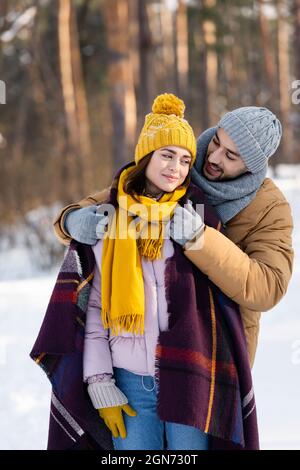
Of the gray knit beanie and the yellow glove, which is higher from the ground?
the gray knit beanie

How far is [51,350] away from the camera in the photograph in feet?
8.39

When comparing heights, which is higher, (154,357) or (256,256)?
(256,256)

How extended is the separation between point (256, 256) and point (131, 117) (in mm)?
10207

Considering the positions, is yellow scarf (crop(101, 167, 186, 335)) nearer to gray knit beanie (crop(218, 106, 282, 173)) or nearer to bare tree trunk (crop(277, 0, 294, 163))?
gray knit beanie (crop(218, 106, 282, 173))

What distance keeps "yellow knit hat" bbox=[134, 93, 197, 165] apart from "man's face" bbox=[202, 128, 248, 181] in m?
0.07

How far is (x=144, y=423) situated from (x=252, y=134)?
1.02 metres

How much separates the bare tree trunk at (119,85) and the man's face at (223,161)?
9.47 meters

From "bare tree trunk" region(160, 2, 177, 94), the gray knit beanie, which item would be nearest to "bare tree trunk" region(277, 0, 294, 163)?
"bare tree trunk" region(160, 2, 177, 94)

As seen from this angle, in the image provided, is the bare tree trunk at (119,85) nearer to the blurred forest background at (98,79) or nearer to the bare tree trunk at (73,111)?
the blurred forest background at (98,79)

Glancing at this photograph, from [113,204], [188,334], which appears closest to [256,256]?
[188,334]

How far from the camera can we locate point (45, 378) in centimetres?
549

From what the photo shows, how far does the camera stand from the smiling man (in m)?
2.43

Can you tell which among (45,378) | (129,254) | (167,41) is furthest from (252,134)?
(167,41)
